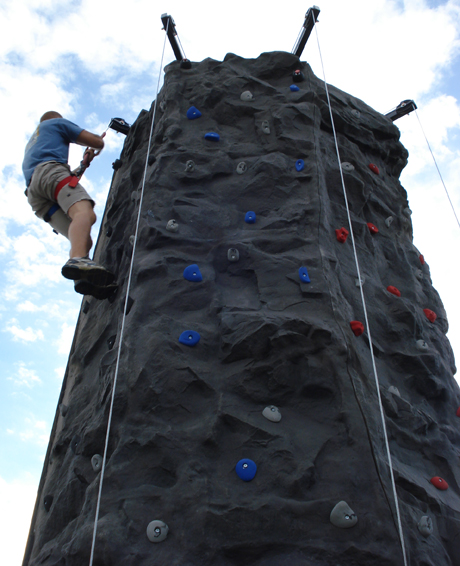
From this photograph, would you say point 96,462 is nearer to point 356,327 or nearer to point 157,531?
point 157,531

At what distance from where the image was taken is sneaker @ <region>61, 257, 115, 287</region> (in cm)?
304

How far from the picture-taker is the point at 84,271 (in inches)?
122

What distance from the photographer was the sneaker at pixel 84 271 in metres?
3.04

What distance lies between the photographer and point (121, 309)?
9.95ft

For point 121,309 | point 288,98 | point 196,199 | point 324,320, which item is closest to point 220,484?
point 324,320

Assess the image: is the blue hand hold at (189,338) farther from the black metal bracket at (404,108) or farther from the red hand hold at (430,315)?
the black metal bracket at (404,108)

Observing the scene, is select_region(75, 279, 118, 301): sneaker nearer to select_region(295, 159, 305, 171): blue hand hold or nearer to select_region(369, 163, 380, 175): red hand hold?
select_region(295, 159, 305, 171): blue hand hold

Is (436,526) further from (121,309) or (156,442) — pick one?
(121,309)

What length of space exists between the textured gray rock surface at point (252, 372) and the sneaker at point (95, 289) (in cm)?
10

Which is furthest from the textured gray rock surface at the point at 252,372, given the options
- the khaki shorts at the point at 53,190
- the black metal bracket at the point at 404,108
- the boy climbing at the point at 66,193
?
the black metal bracket at the point at 404,108

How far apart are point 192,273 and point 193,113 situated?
1701 mm

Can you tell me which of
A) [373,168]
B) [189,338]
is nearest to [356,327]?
[189,338]

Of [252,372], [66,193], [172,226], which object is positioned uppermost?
[66,193]

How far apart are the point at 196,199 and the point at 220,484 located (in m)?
1.92
